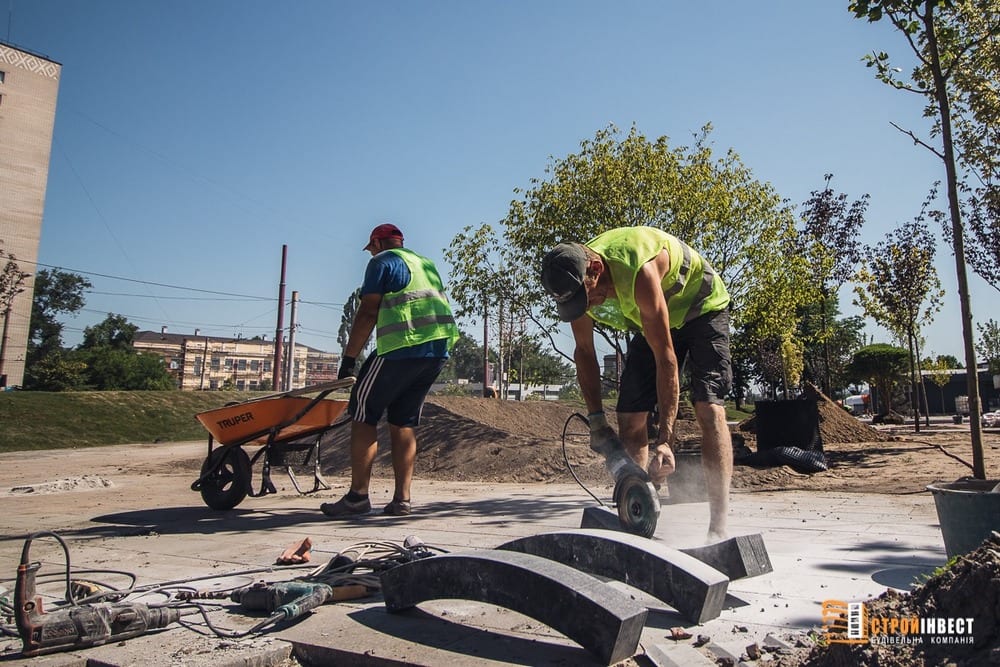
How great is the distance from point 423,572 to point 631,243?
171 centimetres

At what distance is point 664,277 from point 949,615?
188cm

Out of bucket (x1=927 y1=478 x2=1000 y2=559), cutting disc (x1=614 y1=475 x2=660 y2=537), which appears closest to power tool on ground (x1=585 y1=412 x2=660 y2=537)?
cutting disc (x1=614 y1=475 x2=660 y2=537)

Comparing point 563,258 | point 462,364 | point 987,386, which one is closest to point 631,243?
point 563,258

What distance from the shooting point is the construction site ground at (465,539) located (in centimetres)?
195

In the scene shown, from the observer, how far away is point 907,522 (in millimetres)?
3754

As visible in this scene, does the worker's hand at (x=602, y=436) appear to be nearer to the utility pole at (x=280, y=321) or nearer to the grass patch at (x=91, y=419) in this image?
the grass patch at (x=91, y=419)

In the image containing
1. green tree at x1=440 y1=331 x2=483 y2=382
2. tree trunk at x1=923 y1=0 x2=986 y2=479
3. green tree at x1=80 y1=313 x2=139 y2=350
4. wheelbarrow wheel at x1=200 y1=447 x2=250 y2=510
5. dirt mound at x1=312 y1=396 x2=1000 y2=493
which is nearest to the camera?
tree trunk at x1=923 y1=0 x2=986 y2=479

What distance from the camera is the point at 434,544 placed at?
3.41m

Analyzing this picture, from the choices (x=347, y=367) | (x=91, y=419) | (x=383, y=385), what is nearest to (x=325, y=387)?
(x=347, y=367)

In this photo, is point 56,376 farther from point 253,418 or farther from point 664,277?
point 664,277

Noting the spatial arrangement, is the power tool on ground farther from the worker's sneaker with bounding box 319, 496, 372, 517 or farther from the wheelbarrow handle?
the worker's sneaker with bounding box 319, 496, 372, 517

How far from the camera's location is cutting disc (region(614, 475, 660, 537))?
9.52 ft

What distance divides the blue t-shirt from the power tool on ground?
1.81 m

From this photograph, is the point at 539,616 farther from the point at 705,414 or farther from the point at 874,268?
the point at 874,268
